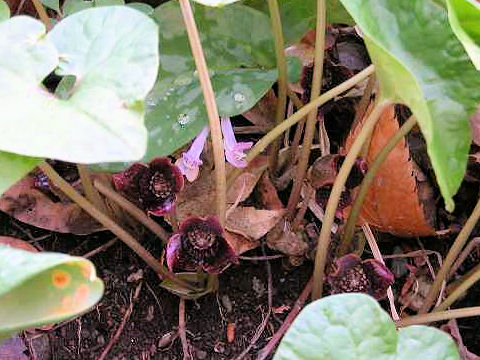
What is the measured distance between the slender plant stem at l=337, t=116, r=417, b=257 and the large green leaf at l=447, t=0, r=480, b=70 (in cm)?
11

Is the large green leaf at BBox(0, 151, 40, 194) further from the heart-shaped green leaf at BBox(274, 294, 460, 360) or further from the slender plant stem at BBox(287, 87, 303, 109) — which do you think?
the slender plant stem at BBox(287, 87, 303, 109)

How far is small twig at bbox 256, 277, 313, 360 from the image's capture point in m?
0.83

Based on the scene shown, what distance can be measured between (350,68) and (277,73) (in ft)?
0.63

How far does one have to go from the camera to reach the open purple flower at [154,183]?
0.77 metres

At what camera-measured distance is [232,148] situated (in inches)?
32.5

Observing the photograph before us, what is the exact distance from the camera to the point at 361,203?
2.70 feet

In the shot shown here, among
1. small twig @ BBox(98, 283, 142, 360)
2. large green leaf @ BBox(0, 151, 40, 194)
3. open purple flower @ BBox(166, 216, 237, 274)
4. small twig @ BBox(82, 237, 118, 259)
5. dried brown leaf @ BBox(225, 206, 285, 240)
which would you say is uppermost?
large green leaf @ BBox(0, 151, 40, 194)

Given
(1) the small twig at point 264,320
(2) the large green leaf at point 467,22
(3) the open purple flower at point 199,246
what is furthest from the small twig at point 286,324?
(2) the large green leaf at point 467,22

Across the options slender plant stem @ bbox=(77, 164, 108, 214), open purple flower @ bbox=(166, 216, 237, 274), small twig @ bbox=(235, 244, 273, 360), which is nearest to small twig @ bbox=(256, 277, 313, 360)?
small twig @ bbox=(235, 244, 273, 360)

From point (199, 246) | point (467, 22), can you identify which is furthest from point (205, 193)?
point (467, 22)

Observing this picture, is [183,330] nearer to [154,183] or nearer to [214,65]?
[154,183]

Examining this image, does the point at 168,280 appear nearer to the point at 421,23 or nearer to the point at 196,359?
the point at 196,359

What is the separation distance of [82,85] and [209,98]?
12 centimetres

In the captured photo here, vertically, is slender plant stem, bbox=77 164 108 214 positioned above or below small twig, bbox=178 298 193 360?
above
